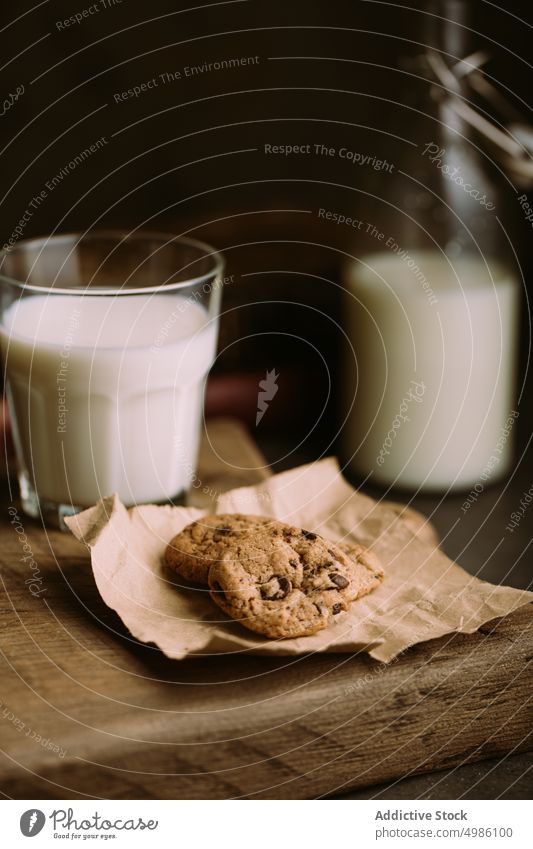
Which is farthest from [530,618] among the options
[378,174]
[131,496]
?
[378,174]

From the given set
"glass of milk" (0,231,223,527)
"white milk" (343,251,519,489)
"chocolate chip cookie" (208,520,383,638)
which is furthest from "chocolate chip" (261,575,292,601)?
"white milk" (343,251,519,489)

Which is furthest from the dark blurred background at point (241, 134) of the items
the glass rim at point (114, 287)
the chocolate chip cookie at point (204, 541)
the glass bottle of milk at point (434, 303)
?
the chocolate chip cookie at point (204, 541)

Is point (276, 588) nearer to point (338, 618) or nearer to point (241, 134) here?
point (338, 618)

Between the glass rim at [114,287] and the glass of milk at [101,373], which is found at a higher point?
the glass rim at [114,287]

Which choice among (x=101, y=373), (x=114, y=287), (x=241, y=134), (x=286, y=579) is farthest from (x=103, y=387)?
(x=241, y=134)

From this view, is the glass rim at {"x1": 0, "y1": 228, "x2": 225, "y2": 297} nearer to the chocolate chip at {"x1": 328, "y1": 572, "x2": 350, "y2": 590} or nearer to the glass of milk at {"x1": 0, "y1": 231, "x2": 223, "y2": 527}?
the glass of milk at {"x1": 0, "y1": 231, "x2": 223, "y2": 527}

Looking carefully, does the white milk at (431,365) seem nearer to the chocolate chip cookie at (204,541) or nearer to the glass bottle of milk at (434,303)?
the glass bottle of milk at (434,303)
